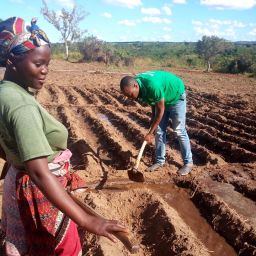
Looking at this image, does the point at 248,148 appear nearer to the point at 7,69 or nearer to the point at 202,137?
the point at 202,137

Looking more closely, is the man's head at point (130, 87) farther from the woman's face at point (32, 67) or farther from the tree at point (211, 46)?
the tree at point (211, 46)

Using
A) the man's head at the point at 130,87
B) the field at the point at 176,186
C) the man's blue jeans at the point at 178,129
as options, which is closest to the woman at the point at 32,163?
the field at the point at 176,186

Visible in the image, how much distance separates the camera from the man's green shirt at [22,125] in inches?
55.9

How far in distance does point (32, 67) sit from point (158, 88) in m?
3.07

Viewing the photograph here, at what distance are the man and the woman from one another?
2711 millimetres

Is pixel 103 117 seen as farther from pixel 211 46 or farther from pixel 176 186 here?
pixel 211 46

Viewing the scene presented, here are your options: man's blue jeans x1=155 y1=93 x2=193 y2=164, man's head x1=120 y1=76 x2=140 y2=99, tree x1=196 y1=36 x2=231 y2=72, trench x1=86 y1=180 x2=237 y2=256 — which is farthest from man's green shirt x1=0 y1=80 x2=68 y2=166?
tree x1=196 y1=36 x2=231 y2=72

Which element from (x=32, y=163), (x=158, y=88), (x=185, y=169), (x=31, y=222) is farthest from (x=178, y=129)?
(x=32, y=163)

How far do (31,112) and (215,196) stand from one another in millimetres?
3430

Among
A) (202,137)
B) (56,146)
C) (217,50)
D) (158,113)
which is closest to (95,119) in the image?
(202,137)

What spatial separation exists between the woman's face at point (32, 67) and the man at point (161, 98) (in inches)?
110

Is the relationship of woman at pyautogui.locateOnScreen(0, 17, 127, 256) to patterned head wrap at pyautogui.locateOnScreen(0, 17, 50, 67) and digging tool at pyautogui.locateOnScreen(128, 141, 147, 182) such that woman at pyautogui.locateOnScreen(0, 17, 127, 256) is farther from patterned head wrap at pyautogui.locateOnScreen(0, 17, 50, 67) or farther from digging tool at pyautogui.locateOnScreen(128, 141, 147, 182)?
digging tool at pyautogui.locateOnScreen(128, 141, 147, 182)

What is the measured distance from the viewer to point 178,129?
516 cm

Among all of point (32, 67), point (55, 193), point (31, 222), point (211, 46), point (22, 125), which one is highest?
point (211, 46)
